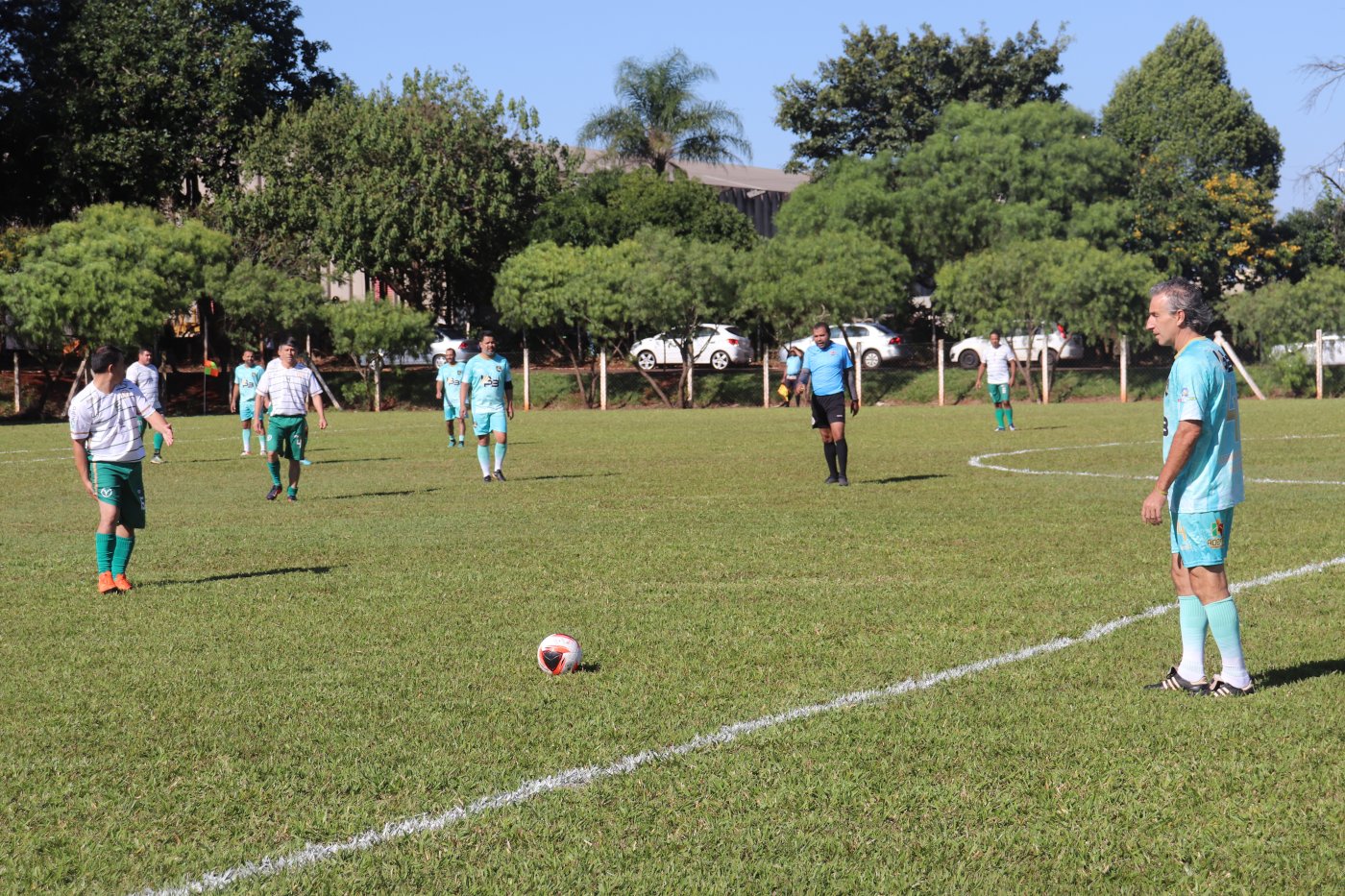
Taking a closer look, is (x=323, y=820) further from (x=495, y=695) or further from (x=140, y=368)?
(x=140, y=368)

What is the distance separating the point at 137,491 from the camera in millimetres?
11031

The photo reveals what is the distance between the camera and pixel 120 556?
1080 centimetres

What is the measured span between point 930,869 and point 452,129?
52.2m

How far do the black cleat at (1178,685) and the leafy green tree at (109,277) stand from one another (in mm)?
41715

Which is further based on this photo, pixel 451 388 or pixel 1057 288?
pixel 1057 288

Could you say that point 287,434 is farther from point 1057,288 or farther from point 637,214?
point 637,214

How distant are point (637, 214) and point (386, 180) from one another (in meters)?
9.51

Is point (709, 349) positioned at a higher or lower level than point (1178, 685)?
higher

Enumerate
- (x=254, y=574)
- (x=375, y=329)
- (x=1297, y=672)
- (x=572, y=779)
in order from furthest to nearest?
(x=375, y=329), (x=254, y=574), (x=1297, y=672), (x=572, y=779)

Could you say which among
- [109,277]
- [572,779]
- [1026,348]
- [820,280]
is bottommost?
[572,779]

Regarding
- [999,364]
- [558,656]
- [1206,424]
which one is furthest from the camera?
[999,364]

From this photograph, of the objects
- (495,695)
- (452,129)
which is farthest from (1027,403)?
(495,695)

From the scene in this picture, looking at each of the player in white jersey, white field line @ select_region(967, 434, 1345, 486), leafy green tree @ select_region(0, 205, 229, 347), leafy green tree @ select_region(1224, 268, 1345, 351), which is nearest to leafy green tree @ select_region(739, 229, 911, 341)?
leafy green tree @ select_region(1224, 268, 1345, 351)

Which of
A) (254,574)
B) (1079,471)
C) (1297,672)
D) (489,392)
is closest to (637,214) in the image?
(489,392)
